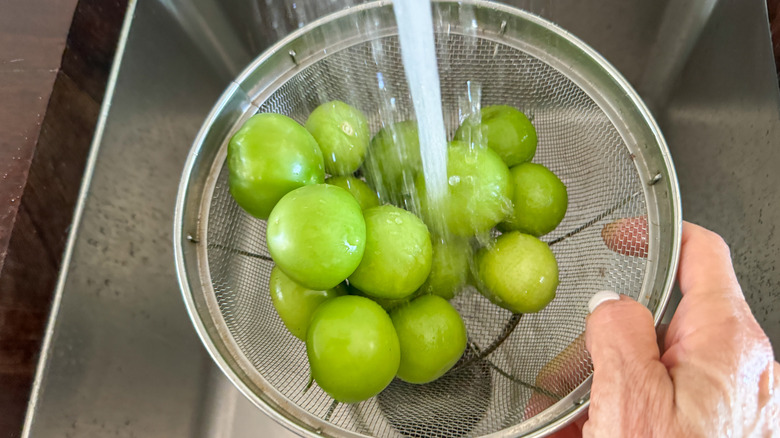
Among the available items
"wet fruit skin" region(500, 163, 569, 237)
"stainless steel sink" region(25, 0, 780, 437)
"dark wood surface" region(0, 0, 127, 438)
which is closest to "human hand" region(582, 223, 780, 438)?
"wet fruit skin" region(500, 163, 569, 237)

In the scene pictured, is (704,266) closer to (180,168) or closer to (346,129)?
(346,129)

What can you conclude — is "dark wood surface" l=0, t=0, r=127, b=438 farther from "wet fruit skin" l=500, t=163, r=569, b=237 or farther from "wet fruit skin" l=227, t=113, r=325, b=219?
"wet fruit skin" l=500, t=163, r=569, b=237

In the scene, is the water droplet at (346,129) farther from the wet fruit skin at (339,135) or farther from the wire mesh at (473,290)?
the wire mesh at (473,290)

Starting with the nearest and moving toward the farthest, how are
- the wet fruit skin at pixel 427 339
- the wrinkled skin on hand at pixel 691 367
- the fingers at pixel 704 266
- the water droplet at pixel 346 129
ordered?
the wrinkled skin on hand at pixel 691 367 < the fingers at pixel 704 266 < the wet fruit skin at pixel 427 339 < the water droplet at pixel 346 129

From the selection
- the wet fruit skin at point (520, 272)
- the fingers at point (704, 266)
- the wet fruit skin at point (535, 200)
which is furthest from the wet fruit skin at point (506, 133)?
the fingers at point (704, 266)

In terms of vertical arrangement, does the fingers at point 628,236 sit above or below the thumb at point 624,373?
above

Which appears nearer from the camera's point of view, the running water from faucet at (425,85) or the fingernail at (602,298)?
the fingernail at (602,298)
